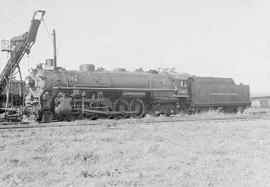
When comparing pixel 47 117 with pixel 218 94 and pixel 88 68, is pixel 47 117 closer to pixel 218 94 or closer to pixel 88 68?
pixel 88 68

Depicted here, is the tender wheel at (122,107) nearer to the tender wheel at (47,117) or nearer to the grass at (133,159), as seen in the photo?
the tender wheel at (47,117)

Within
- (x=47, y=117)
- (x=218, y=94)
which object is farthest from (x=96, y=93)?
(x=218, y=94)

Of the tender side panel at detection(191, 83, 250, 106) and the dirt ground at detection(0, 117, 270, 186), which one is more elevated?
the tender side panel at detection(191, 83, 250, 106)

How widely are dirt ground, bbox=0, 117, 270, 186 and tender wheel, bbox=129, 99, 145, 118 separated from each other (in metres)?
7.97

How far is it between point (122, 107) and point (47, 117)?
4082 mm

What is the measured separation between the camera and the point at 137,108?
62.2 feet

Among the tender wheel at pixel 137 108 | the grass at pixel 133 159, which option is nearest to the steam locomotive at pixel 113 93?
the tender wheel at pixel 137 108

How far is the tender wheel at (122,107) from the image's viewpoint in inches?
708

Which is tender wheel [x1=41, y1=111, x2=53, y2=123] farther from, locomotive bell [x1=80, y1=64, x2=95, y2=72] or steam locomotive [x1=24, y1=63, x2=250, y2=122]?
locomotive bell [x1=80, y1=64, x2=95, y2=72]

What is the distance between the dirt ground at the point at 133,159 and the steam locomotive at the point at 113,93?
18.7 ft

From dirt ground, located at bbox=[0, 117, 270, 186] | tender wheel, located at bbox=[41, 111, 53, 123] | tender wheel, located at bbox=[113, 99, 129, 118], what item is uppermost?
tender wheel, located at bbox=[113, 99, 129, 118]

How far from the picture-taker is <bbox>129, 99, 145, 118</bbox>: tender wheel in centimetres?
1855

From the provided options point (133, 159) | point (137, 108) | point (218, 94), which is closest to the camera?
point (133, 159)

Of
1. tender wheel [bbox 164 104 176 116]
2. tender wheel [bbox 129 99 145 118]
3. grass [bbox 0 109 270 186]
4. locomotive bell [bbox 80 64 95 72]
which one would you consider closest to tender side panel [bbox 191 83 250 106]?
tender wheel [bbox 164 104 176 116]
